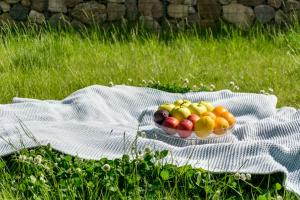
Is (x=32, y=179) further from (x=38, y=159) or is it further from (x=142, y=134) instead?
(x=142, y=134)

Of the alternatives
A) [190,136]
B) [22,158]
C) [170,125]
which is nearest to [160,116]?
[170,125]

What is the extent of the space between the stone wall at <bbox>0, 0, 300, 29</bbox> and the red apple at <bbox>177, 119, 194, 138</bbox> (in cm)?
350

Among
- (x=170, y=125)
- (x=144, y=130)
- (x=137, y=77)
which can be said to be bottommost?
(x=137, y=77)

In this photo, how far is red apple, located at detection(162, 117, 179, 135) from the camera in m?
4.41

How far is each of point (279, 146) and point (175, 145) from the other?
0.63m

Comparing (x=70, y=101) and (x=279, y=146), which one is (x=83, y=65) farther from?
(x=279, y=146)

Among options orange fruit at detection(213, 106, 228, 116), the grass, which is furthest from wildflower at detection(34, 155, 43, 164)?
orange fruit at detection(213, 106, 228, 116)

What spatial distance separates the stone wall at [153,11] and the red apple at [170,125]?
3.44 m

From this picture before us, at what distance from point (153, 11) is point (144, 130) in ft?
11.7

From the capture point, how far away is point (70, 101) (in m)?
5.19

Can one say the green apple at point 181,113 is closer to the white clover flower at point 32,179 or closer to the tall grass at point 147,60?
the white clover flower at point 32,179

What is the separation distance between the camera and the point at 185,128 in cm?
437

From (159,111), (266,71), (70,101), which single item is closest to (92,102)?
(70,101)

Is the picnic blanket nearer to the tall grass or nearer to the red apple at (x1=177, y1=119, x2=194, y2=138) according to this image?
the red apple at (x1=177, y1=119, x2=194, y2=138)
